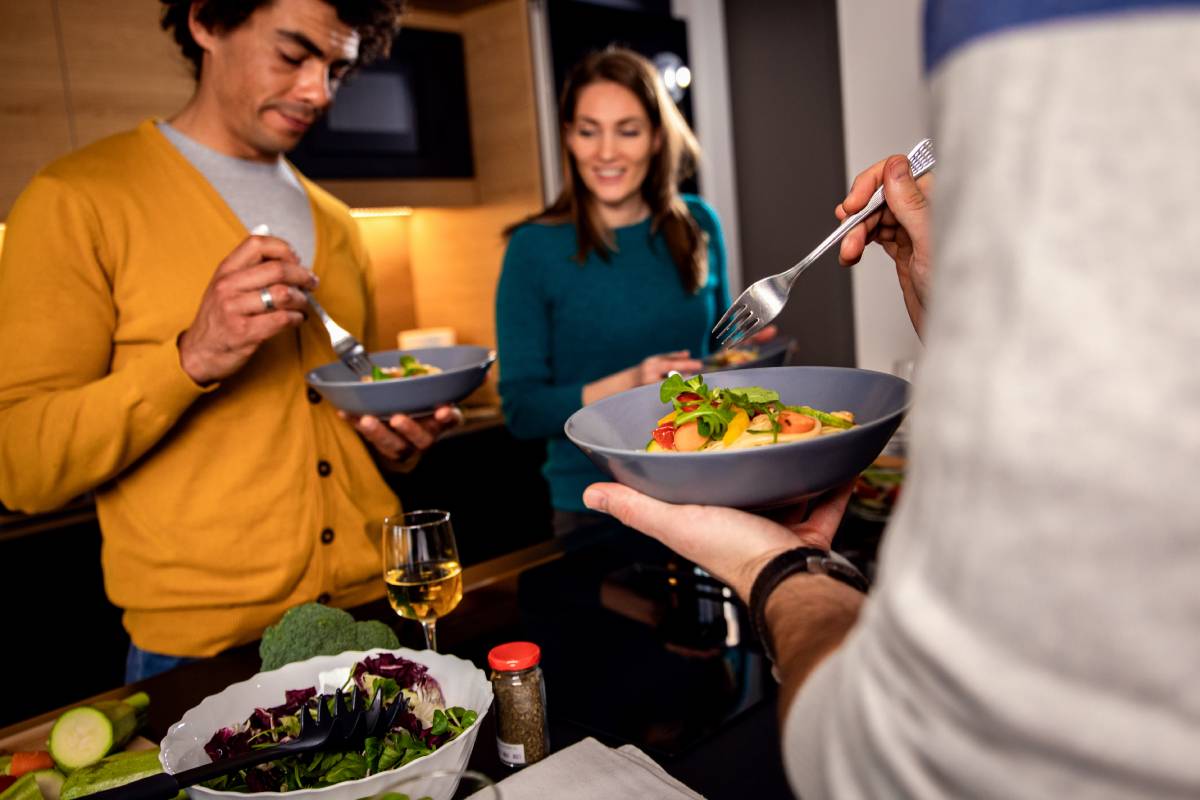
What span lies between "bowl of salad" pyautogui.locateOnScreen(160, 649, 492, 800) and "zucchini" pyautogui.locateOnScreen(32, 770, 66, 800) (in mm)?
172

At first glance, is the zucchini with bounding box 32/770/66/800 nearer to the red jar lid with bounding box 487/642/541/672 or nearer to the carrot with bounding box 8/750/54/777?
the carrot with bounding box 8/750/54/777

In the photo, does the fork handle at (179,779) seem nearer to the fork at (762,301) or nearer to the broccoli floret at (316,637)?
the broccoli floret at (316,637)

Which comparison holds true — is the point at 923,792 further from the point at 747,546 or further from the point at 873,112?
the point at 873,112

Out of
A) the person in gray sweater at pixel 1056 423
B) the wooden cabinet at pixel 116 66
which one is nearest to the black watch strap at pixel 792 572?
the person in gray sweater at pixel 1056 423

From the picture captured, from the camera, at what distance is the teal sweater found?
93.6 inches

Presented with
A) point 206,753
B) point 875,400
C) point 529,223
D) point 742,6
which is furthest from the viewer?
point 742,6

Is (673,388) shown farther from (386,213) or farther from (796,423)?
(386,213)

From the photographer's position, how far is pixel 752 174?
458 cm

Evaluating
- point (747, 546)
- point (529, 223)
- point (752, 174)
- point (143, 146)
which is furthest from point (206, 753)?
point (752, 174)

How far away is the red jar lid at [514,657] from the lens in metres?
1.01

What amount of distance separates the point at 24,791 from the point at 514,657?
47 centimetres

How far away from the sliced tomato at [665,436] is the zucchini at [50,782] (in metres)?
0.70

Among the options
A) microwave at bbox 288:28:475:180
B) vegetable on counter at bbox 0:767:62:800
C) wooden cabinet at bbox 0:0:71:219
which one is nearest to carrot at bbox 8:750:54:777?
vegetable on counter at bbox 0:767:62:800

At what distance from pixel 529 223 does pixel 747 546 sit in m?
1.84
